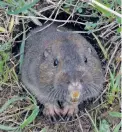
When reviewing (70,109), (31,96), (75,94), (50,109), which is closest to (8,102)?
(31,96)

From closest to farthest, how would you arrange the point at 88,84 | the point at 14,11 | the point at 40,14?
1. the point at 88,84
2. the point at 14,11
3. the point at 40,14

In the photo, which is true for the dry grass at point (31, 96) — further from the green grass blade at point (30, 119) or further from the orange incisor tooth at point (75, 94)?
the orange incisor tooth at point (75, 94)

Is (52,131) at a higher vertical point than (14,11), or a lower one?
lower

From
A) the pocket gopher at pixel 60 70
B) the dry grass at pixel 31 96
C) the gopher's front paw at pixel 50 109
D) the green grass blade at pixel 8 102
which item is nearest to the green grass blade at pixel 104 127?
the dry grass at pixel 31 96

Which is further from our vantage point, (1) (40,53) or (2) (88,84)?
(1) (40,53)

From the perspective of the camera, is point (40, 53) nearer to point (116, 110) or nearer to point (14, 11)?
point (14, 11)

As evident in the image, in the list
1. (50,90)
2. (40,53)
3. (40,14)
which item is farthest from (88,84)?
(40,14)

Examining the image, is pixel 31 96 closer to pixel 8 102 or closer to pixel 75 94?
pixel 8 102
